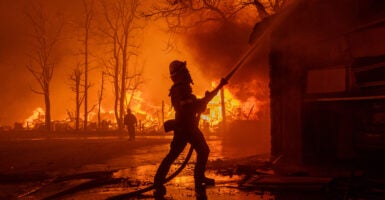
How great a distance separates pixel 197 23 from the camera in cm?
2116

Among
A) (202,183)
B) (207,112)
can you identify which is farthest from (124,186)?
(207,112)

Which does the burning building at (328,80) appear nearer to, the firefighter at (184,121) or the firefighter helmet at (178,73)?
the firefighter at (184,121)

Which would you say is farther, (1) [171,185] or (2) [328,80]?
(2) [328,80]

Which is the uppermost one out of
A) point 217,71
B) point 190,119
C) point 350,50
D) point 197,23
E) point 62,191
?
point 197,23

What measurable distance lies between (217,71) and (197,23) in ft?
14.3

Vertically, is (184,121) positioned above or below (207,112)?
below

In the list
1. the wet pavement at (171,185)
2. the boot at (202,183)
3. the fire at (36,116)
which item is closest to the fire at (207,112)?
the fire at (36,116)

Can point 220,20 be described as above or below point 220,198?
above

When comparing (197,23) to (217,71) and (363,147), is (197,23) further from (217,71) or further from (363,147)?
(363,147)

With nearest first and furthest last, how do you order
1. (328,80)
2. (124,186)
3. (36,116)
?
(124,186) < (328,80) < (36,116)

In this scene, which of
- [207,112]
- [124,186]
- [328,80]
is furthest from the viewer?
[207,112]

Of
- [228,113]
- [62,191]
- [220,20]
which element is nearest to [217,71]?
[220,20]

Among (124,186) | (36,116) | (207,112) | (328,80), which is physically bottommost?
(124,186)

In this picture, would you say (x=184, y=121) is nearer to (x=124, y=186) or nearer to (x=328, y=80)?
(x=124, y=186)
